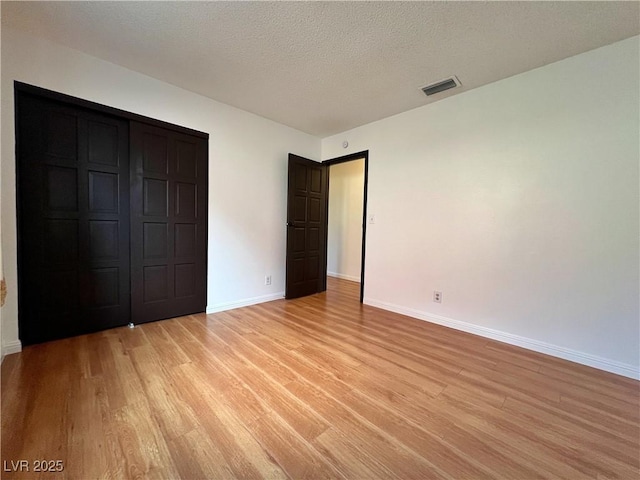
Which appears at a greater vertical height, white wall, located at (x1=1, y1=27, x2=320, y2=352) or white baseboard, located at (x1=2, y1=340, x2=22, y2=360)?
white wall, located at (x1=1, y1=27, x2=320, y2=352)

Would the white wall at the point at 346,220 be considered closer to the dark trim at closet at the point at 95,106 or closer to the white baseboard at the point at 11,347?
the dark trim at closet at the point at 95,106

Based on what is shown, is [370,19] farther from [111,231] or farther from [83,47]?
[111,231]

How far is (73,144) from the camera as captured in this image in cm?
223

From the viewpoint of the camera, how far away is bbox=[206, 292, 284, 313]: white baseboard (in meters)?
3.06

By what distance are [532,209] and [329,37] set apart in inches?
89.7

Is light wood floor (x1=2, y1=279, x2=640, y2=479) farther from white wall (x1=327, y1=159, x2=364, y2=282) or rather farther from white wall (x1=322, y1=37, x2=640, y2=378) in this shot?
white wall (x1=327, y1=159, x2=364, y2=282)

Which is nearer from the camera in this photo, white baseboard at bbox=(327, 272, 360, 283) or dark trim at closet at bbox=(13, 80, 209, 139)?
dark trim at closet at bbox=(13, 80, 209, 139)

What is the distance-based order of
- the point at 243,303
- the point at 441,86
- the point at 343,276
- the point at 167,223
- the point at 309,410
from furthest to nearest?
the point at 343,276
the point at 243,303
the point at 167,223
the point at 441,86
the point at 309,410

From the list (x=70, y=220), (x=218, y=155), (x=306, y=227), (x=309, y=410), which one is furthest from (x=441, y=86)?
(x=70, y=220)

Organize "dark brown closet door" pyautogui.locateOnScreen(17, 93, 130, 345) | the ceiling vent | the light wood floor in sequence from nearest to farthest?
1. the light wood floor
2. "dark brown closet door" pyautogui.locateOnScreen(17, 93, 130, 345)
3. the ceiling vent

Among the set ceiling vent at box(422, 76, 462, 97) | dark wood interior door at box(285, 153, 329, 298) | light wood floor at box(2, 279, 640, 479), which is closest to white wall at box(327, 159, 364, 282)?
dark wood interior door at box(285, 153, 329, 298)

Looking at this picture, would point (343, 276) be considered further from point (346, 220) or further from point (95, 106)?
point (95, 106)

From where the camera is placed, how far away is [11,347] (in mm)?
1968

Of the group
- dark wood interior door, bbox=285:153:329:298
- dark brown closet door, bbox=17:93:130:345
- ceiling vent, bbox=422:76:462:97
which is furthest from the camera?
dark wood interior door, bbox=285:153:329:298
